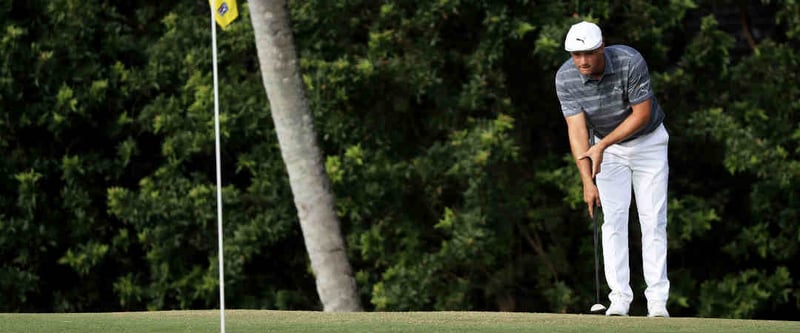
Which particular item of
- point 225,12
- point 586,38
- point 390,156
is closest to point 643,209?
point 586,38

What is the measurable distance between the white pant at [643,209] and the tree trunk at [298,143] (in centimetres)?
465

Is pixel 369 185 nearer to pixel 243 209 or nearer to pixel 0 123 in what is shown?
pixel 243 209

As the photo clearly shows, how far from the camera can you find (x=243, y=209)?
14586 mm

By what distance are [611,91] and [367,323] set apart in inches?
71.0

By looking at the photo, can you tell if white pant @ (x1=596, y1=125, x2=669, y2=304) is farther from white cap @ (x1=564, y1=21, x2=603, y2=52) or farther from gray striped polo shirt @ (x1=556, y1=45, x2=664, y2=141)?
white cap @ (x1=564, y1=21, x2=603, y2=52)

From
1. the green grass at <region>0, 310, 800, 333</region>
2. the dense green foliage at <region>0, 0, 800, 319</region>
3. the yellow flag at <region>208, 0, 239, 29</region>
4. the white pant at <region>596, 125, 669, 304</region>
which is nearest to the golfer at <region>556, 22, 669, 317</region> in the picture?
the white pant at <region>596, 125, 669, 304</region>

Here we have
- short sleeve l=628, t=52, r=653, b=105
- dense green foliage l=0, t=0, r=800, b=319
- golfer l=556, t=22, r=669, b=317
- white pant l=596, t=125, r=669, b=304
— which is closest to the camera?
short sleeve l=628, t=52, r=653, b=105

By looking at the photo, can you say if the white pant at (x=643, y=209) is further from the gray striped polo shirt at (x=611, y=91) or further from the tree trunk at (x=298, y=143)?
the tree trunk at (x=298, y=143)

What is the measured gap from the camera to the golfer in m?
8.65

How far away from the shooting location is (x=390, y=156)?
14391 millimetres

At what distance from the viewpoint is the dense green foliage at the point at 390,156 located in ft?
46.3

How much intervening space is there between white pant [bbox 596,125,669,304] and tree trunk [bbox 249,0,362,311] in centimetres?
465

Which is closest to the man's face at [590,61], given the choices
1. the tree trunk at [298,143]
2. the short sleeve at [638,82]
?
the short sleeve at [638,82]

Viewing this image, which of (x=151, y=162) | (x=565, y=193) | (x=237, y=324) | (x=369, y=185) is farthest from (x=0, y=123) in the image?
(x=237, y=324)
